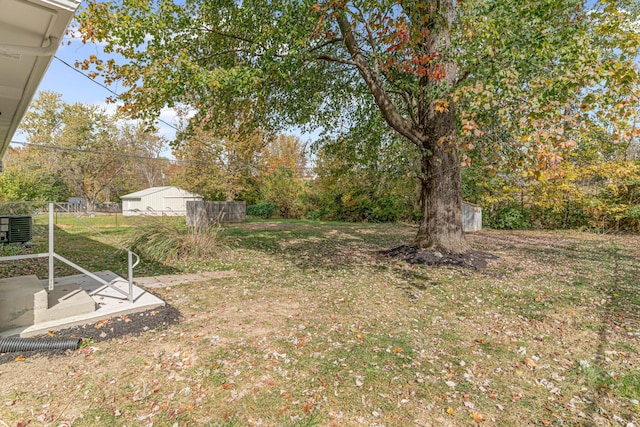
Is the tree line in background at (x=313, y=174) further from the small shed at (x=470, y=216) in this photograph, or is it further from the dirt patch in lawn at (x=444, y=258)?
the dirt patch in lawn at (x=444, y=258)

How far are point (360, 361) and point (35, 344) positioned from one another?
2.97 meters

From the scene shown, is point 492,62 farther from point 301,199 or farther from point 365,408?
point 301,199

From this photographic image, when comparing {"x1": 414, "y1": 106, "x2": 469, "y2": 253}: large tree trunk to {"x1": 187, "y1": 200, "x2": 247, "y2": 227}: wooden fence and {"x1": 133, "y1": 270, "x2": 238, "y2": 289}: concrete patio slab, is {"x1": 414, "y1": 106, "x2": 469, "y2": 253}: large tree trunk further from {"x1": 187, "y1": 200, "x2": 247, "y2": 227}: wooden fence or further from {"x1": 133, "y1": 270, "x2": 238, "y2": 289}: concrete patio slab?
{"x1": 187, "y1": 200, "x2": 247, "y2": 227}: wooden fence

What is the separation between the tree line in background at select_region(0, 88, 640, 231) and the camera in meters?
9.73

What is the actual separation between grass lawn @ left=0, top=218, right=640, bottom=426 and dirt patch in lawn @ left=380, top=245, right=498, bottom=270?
0.87 metres

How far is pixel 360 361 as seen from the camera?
122 inches

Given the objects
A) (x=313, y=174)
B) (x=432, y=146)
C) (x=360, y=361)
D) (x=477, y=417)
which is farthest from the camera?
(x=313, y=174)

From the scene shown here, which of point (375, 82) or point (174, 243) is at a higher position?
point (375, 82)

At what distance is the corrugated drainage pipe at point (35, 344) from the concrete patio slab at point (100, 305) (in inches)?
8.2

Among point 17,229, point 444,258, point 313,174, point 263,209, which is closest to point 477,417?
point 444,258

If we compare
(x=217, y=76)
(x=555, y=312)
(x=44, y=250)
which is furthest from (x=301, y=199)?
(x=555, y=312)

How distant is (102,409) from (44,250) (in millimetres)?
8125

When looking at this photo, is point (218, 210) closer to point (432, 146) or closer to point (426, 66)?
point (432, 146)

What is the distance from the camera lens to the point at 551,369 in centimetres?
299
